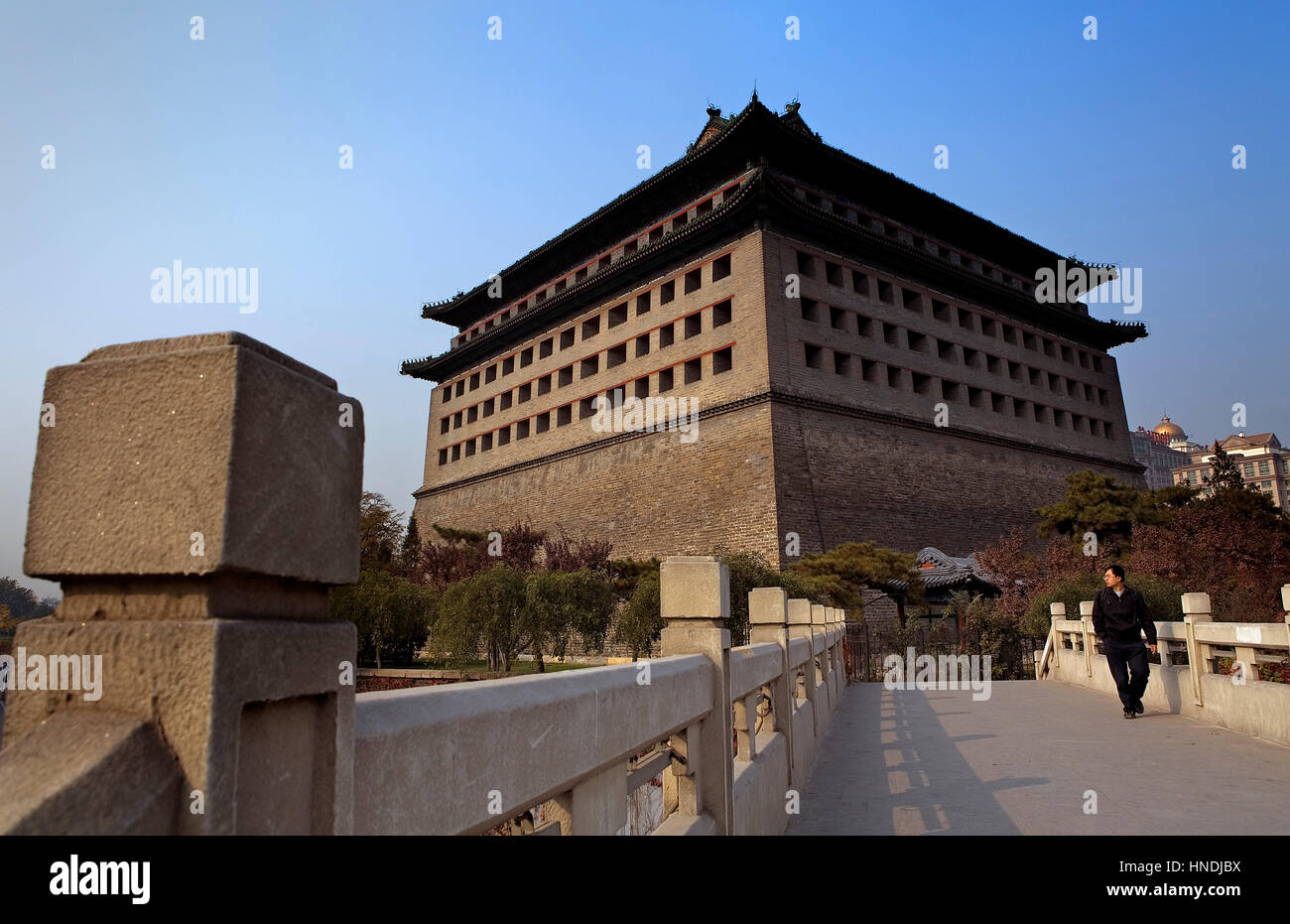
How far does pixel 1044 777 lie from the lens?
6.47 metres

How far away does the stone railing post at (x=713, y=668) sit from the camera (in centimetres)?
364

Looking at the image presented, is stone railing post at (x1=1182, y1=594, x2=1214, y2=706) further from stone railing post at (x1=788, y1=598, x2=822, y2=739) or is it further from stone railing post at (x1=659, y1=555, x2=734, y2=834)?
stone railing post at (x1=659, y1=555, x2=734, y2=834)

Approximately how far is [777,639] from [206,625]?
19.9ft

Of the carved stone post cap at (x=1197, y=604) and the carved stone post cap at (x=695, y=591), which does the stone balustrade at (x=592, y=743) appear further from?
the carved stone post cap at (x=1197, y=604)

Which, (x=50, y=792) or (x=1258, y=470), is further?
(x=1258, y=470)

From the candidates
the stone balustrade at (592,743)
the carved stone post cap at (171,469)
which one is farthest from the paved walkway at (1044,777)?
the carved stone post cap at (171,469)

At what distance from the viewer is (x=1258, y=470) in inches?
3607

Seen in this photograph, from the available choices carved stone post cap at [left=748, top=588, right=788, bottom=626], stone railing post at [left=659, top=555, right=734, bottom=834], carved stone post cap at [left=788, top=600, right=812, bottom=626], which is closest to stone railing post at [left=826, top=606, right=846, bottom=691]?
carved stone post cap at [left=788, top=600, right=812, bottom=626]

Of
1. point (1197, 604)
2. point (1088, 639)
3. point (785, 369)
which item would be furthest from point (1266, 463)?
point (1197, 604)

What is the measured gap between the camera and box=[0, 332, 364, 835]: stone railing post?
1151 millimetres
